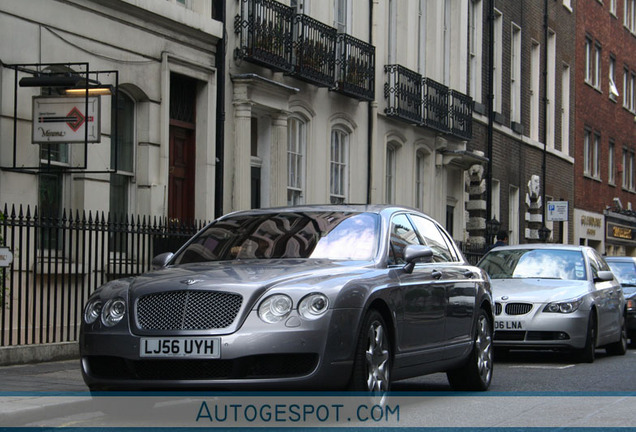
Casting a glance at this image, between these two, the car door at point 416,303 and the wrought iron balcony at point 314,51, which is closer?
the car door at point 416,303

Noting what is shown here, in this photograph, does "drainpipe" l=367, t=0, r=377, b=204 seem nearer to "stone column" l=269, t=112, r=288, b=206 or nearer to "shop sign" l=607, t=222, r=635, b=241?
"stone column" l=269, t=112, r=288, b=206

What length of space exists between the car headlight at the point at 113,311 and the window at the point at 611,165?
4361cm

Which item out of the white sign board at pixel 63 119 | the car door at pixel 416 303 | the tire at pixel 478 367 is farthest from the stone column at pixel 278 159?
the car door at pixel 416 303

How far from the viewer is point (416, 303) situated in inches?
390

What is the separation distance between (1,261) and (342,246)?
396 centimetres

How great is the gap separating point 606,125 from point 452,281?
4078cm

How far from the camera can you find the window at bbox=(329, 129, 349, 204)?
79.7 feet

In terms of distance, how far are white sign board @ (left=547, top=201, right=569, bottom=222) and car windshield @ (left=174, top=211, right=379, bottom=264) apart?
26.5 metres

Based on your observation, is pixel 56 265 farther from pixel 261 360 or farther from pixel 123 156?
pixel 261 360

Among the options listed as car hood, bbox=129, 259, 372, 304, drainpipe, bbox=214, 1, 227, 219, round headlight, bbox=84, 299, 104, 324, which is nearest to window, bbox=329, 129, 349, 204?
drainpipe, bbox=214, 1, 227, 219

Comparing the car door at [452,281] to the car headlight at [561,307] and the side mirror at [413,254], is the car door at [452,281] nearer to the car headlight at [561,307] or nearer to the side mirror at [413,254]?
the side mirror at [413,254]

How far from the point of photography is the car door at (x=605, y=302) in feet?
54.9

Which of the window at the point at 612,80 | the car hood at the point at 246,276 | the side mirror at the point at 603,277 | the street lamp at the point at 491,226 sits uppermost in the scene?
the window at the point at 612,80

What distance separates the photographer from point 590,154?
4788cm
